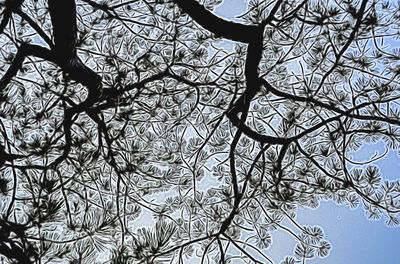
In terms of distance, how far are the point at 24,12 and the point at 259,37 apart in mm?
579

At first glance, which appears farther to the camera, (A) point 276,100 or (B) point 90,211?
(A) point 276,100

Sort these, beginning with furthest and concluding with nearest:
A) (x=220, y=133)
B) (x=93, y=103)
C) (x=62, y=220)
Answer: (x=220, y=133) → (x=93, y=103) → (x=62, y=220)

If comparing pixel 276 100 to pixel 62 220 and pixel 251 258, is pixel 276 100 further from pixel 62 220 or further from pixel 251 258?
pixel 62 220

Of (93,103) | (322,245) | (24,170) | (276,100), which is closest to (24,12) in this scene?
(93,103)

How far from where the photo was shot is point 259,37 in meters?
1.06

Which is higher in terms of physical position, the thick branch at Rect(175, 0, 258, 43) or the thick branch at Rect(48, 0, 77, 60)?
the thick branch at Rect(175, 0, 258, 43)

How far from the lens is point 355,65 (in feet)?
3.74

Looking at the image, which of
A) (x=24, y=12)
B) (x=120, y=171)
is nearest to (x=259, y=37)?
(x=120, y=171)

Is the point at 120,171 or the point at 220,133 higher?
the point at 220,133

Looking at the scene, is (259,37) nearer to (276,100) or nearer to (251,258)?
(276,100)

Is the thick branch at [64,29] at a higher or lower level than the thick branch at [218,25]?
lower

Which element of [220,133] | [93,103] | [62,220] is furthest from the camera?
[220,133]

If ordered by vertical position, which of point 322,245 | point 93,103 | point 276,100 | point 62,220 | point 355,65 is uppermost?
point 355,65

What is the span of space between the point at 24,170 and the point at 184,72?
450 millimetres
